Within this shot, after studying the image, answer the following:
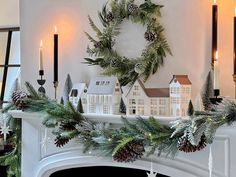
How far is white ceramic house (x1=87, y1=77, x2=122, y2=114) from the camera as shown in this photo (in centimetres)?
193

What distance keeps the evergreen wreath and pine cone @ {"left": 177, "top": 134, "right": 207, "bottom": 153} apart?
608 millimetres

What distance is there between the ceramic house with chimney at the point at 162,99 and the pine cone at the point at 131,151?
7.6 inches

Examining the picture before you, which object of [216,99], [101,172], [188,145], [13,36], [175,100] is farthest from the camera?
[13,36]

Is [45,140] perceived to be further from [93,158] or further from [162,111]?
[162,111]

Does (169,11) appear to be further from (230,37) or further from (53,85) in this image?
(53,85)

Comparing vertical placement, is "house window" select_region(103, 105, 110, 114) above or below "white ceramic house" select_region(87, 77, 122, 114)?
below

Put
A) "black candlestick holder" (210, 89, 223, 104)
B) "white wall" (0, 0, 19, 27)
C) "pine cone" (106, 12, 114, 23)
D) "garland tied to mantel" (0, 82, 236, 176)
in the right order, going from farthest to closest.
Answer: "white wall" (0, 0, 19, 27)
"pine cone" (106, 12, 114, 23)
"black candlestick holder" (210, 89, 223, 104)
"garland tied to mantel" (0, 82, 236, 176)

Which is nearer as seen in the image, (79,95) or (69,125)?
(69,125)

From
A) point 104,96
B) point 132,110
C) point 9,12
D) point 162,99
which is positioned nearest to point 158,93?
point 162,99

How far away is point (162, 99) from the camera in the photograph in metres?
1.83

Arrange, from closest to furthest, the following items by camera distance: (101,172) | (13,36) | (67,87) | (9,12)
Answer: (101,172) < (67,87) < (9,12) < (13,36)

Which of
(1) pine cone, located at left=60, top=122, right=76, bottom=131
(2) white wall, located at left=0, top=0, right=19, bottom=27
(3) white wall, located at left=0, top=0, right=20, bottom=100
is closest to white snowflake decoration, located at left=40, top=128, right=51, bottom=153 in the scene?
(1) pine cone, located at left=60, top=122, right=76, bottom=131

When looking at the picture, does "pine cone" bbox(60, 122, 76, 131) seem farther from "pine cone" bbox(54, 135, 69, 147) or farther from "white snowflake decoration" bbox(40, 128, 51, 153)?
"white snowflake decoration" bbox(40, 128, 51, 153)

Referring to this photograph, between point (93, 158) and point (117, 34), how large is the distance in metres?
0.72
